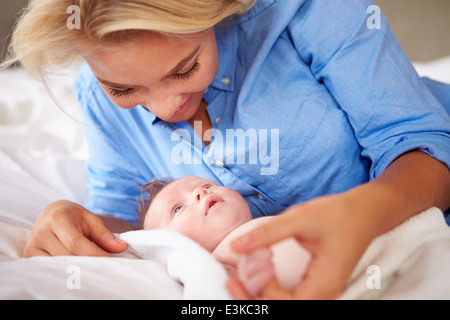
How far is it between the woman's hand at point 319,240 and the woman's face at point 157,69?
411 millimetres

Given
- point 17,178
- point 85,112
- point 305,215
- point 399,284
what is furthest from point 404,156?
point 17,178

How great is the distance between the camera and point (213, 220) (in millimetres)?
835

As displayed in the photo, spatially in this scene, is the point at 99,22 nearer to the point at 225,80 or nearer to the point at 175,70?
the point at 175,70

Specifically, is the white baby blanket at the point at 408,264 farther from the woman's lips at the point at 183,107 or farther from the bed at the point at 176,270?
the woman's lips at the point at 183,107

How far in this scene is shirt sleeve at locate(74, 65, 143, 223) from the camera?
44.6 inches

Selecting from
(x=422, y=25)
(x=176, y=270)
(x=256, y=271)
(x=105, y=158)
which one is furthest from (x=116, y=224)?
(x=422, y=25)

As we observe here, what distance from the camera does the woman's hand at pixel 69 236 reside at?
75cm

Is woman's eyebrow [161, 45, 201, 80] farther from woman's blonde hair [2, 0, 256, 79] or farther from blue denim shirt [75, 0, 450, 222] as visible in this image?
blue denim shirt [75, 0, 450, 222]

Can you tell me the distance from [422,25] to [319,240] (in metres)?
2.25

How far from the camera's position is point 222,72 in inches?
39.2

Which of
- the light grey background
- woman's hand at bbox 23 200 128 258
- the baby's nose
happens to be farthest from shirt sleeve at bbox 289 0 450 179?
the light grey background

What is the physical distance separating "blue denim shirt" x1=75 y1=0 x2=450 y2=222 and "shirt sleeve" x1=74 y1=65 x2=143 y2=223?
0.43 feet
